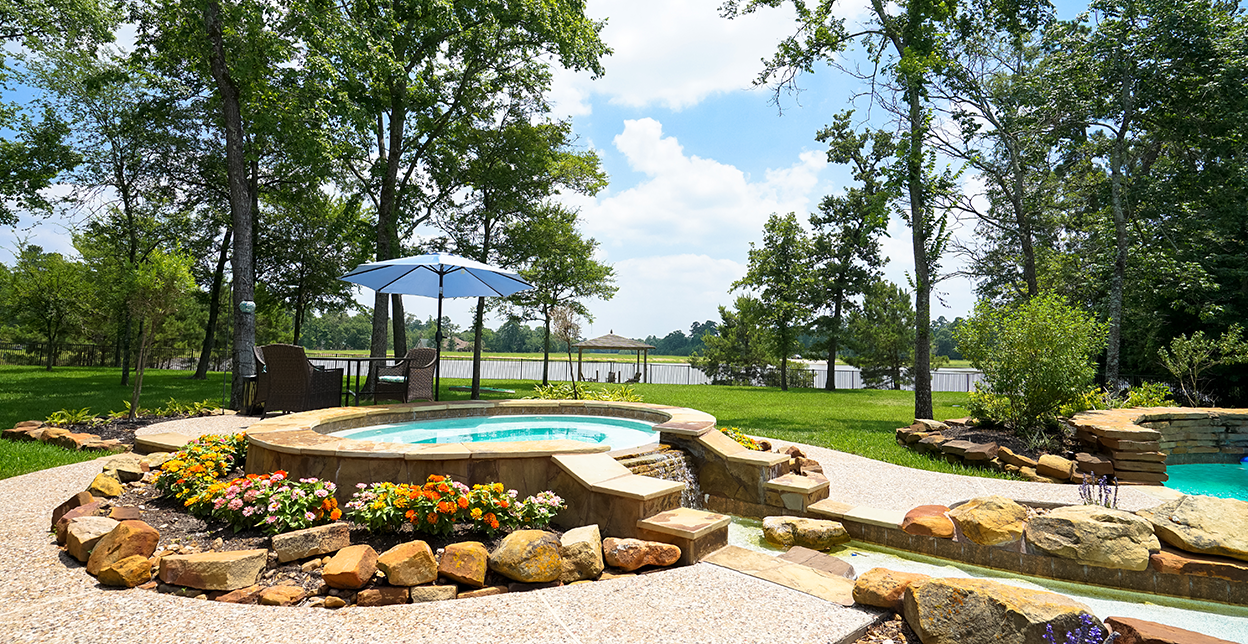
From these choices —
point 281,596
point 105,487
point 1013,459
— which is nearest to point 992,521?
point 1013,459

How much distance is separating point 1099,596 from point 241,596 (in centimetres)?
506

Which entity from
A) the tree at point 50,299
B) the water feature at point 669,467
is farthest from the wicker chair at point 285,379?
the tree at point 50,299

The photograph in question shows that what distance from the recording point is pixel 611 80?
49.7 feet

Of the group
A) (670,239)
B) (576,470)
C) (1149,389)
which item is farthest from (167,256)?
(1149,389)

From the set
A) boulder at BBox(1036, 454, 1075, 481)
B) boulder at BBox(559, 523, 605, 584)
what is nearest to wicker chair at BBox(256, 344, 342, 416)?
boulder at BBox(559, 523, 605, 584)

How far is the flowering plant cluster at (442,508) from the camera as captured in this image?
11.9ft

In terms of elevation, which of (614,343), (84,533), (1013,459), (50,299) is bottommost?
(1013,459)

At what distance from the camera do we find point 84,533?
3.19m

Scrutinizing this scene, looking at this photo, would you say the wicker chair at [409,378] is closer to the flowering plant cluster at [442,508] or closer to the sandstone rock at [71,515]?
the sandstone rock at [71,515]

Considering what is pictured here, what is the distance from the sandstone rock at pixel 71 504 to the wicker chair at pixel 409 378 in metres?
4.17

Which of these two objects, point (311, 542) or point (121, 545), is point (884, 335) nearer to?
point (311, 542)

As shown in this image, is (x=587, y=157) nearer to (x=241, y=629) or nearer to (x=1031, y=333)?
(x=1031, y=333)

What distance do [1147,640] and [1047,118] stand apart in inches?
607

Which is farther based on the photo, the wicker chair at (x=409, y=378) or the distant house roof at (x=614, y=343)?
the distant house roof at (x=614, y=343)
